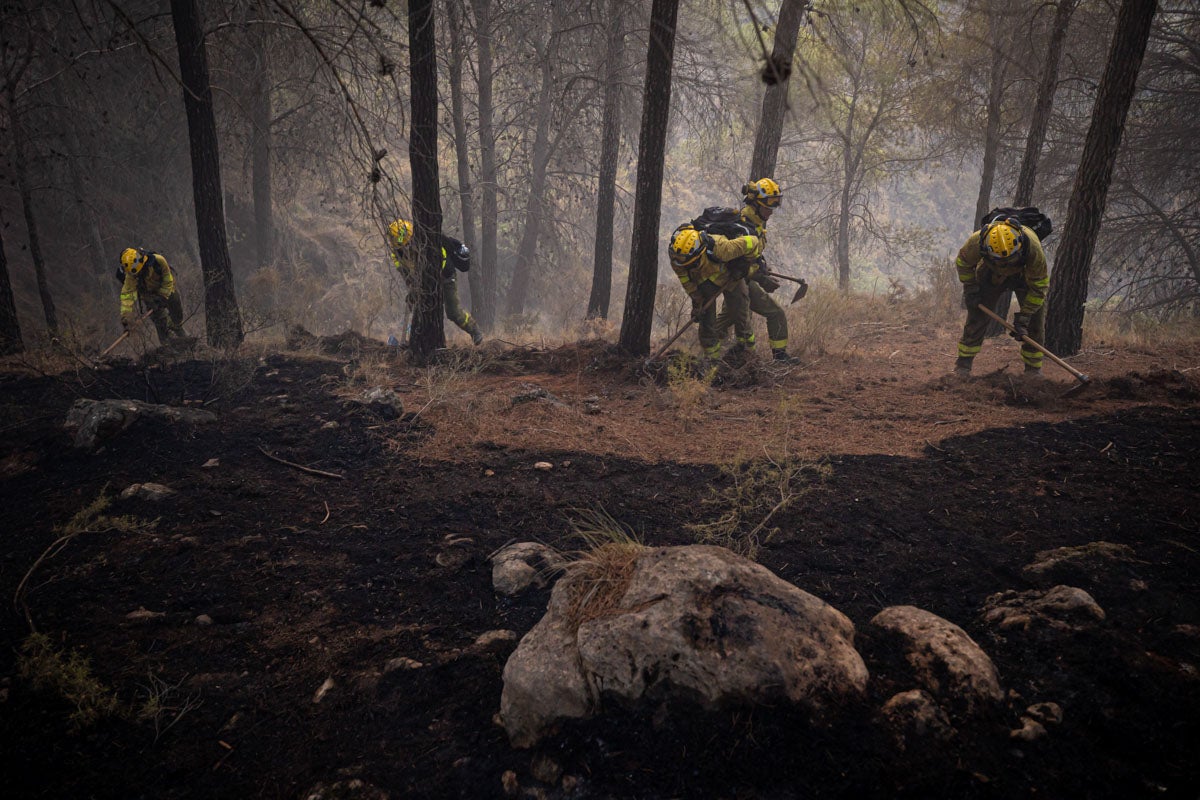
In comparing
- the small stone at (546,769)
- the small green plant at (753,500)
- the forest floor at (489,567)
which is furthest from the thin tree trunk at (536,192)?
the small stone at (546,769)

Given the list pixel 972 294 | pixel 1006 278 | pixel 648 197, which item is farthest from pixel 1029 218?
pixel 648 197

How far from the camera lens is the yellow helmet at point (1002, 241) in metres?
5.74

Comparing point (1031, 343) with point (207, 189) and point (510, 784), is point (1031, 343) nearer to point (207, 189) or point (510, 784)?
point (510, 784)

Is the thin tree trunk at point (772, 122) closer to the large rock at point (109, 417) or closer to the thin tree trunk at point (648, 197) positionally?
the thin tree trunk at point (648, 197)

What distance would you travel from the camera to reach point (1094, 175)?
673 cm

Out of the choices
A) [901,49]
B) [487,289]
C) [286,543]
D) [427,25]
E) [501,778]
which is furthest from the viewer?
[487,289]

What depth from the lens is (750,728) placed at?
1890 millimetres

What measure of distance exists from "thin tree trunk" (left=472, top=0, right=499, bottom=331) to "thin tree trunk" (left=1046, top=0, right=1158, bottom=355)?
8.76 metres

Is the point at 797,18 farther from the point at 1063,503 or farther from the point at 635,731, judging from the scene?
the point at 635,731

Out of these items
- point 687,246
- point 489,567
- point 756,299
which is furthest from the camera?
point 756,299

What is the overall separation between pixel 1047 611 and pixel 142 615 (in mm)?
3964

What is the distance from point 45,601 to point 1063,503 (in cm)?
539

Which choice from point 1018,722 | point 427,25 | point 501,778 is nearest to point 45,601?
point 501,778

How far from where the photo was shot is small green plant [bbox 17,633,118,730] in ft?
6.68
